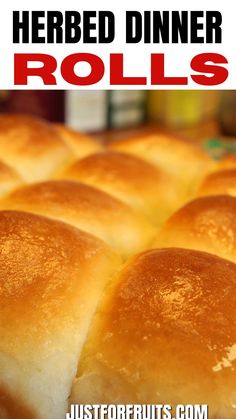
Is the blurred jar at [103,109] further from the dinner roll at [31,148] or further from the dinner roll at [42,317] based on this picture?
the dinner roll at [42,317]

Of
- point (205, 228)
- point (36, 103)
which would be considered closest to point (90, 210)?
point (205, 228)

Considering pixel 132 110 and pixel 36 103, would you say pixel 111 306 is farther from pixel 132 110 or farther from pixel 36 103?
pixel 132 110

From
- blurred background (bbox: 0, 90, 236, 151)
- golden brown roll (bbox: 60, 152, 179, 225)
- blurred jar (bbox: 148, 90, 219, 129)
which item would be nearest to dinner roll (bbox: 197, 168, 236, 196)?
golden brown roll (bbox: 60, 152, 179, 225)

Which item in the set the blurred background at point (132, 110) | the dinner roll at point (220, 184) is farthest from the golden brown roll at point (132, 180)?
the blurred background at point (132, 110)

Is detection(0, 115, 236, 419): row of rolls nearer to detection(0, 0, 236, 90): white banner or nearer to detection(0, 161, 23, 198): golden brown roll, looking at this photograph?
detection(0, 161, 23, 198): golden brown roll

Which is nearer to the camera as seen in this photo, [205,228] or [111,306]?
[111,306]

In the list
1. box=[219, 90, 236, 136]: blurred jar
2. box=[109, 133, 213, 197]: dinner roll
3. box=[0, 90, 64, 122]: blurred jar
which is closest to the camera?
box=[109, 133, 213, 197]: dinner roll
